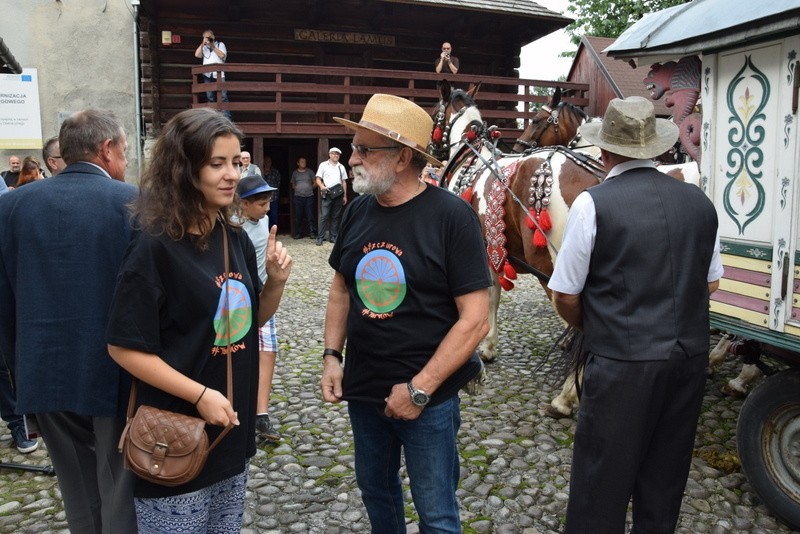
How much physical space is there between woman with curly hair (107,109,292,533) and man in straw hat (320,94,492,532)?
430mm

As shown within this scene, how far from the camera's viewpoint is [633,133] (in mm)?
2447

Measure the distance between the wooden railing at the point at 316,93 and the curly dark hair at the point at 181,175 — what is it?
11.5 metres

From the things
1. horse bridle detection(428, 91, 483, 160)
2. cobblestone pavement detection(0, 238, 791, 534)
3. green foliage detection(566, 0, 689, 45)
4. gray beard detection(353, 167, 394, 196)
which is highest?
green foliage detection(566, 0, 689, 45)

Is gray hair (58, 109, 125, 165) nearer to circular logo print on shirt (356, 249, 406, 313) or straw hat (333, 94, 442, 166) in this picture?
straw hat (333, 94, 442, 166)

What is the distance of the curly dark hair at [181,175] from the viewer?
1895 millimetres

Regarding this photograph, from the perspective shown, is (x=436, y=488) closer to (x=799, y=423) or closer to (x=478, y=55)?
(x=799, y=423)

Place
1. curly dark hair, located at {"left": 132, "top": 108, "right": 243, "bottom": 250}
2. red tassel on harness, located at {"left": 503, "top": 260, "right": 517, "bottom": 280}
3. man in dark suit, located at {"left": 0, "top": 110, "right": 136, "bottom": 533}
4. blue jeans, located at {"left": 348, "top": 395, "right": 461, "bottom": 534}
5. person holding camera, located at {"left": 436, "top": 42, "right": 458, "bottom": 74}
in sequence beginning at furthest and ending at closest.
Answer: person holding camera, located at {"left": 436, "top": 42, "right": 458, "bottom": 74} → red tassel on harness, located at {"left": 503, "top": 260, "right": 517, "bottom": 280} → man in dark suit, located at {"left": 0, "top": 110, "right": 136, "bottom": 533} → blue jeans, located at {"left": 348, "top": 395, "right": 461, "bottom": 534} → curly dark hair, located at {"left": 132, "top": 108, "right": 243, "bottom": 250}

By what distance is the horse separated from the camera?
14.5 ft

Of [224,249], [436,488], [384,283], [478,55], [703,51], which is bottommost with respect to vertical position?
[436,488]

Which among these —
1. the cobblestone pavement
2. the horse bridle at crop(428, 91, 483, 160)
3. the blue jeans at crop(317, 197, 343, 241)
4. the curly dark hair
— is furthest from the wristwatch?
the blue jeans at crop(317, 197, 343, 241)

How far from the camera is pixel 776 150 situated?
2990mm

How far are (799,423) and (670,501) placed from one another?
1099 millimetres

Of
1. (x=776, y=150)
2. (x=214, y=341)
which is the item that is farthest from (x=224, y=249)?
(x=776, y=150)

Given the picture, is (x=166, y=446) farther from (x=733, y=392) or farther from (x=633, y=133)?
(x=733, y=392)
